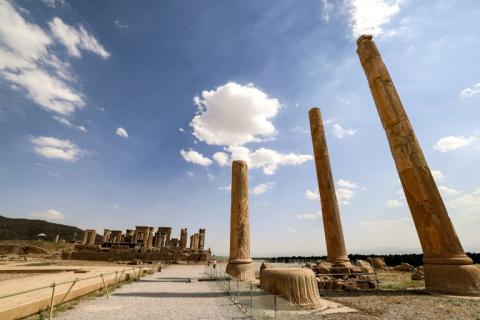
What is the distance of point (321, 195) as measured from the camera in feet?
47.6

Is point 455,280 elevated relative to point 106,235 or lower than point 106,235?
lower

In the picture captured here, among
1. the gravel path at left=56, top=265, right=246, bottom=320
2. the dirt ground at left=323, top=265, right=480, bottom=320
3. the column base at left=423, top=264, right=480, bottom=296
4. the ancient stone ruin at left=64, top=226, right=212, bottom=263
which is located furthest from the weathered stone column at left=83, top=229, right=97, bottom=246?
the column base at left=423, top=264, right=480, bottom=296

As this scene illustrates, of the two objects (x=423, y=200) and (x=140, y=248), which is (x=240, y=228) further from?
(x=140, y=248)

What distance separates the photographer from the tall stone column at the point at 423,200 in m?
8.65

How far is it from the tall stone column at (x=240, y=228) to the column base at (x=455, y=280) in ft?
25.2

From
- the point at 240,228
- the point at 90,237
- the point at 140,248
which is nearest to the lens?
the point at 240,228

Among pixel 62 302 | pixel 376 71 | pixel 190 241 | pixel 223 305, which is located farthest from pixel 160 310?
pixel 190 241

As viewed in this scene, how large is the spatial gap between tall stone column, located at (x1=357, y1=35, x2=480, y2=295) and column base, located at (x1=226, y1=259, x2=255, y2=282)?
7487 mm

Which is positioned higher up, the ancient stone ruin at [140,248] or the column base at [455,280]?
the ancient stone ruin at [140,248]

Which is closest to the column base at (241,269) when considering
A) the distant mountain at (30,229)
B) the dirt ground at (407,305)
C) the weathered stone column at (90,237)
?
the dirt ground at (407,305)

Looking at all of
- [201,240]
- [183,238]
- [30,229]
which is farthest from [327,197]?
[30,229]

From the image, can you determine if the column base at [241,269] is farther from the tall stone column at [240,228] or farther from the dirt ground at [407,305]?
the dirt ground at [407,305]

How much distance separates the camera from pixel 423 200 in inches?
388

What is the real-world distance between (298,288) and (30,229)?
378ft
